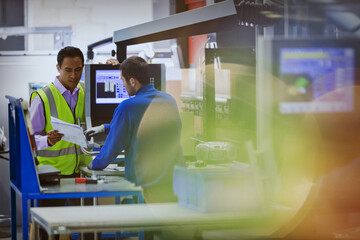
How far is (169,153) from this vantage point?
3.59 m

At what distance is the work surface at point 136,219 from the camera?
2322mm

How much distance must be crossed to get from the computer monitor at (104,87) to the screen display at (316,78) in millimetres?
2794

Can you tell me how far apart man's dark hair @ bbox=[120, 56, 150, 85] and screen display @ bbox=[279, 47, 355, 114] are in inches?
60.6

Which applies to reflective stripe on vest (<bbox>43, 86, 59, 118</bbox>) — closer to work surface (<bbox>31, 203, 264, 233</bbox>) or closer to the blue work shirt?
the blue work shirt

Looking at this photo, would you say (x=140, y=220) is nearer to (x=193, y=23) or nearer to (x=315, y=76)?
(x=315, y=76)

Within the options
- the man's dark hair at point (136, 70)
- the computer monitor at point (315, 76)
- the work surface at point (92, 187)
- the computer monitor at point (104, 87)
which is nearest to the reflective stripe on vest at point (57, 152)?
the computer monitor at point (104, 87)

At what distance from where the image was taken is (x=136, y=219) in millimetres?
2350

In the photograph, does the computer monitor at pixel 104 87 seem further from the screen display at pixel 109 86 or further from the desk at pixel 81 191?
the desk at pixel 81 191

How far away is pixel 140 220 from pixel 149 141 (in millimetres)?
1264

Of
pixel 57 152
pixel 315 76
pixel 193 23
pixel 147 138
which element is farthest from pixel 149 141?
pixel 315 76

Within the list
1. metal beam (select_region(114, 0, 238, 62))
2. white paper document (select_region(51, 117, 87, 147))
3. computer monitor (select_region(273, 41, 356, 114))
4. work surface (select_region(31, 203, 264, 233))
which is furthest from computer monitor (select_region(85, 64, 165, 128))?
computer monitor (select_region(273, 41, 356, 114))

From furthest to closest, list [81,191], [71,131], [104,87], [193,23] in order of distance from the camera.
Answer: [104,87]
[71,131]
[81,191]
[193,23]

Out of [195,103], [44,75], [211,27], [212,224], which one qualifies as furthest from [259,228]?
[195,103]

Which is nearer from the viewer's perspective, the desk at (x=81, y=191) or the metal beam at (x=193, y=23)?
the metal beam at (x=193, y=23)
